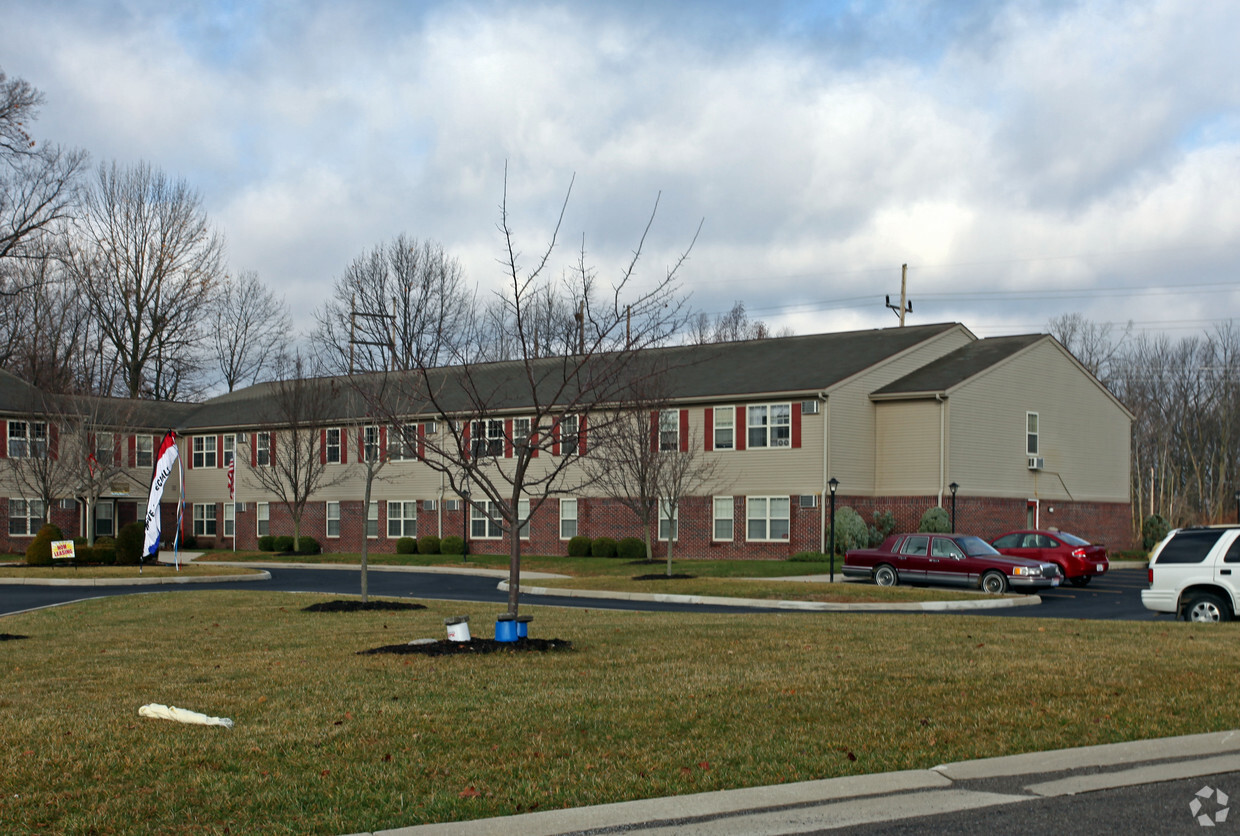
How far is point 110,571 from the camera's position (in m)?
35.1

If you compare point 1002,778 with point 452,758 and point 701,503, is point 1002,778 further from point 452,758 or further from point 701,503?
point 701,503

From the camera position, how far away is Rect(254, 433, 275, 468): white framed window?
175ft

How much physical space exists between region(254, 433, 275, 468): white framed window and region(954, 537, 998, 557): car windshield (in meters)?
33.8

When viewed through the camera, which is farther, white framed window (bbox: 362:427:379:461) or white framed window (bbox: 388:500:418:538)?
white framed window (bbox: 388:500:418:538)

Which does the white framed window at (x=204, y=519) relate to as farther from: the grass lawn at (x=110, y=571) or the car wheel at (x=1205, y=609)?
the car wheel at (x=1205, y=609)

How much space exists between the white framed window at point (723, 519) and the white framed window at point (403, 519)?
46.5 ft

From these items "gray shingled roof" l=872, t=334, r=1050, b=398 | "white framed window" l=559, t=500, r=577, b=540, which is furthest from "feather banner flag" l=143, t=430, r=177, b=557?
"gray shingled roof" l=872, t=334, r=1050, b=398

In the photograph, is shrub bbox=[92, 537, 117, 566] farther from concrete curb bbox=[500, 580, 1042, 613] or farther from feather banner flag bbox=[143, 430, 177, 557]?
concrete curb bbox=[500, 580, 1042, 613]

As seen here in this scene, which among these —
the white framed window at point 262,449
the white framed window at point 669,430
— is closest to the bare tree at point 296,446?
the white framed window at point 262,449

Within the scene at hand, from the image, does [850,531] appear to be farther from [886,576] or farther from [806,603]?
[806,603]

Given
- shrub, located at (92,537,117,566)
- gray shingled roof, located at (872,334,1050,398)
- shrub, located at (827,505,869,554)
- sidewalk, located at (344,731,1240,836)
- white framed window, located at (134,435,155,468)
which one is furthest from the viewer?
white framed window, located at (134,435,155,468)

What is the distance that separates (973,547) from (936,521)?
30.7 ft

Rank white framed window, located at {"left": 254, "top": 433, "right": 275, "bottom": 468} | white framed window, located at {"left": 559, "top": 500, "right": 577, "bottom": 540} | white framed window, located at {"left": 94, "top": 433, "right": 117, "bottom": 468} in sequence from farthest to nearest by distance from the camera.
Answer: white framed window, located at {"left": 254, "top": 433, "right": 275, "bottom": 468} → white framed window, located at {"left": 94, "top": 433, "right": 117, "bottom": 468} → white framed window, located at {"left": 559, "top": 500, "right": 577, "bottom": 540}

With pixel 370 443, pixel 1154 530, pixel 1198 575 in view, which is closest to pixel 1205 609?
pixel 1198 575
